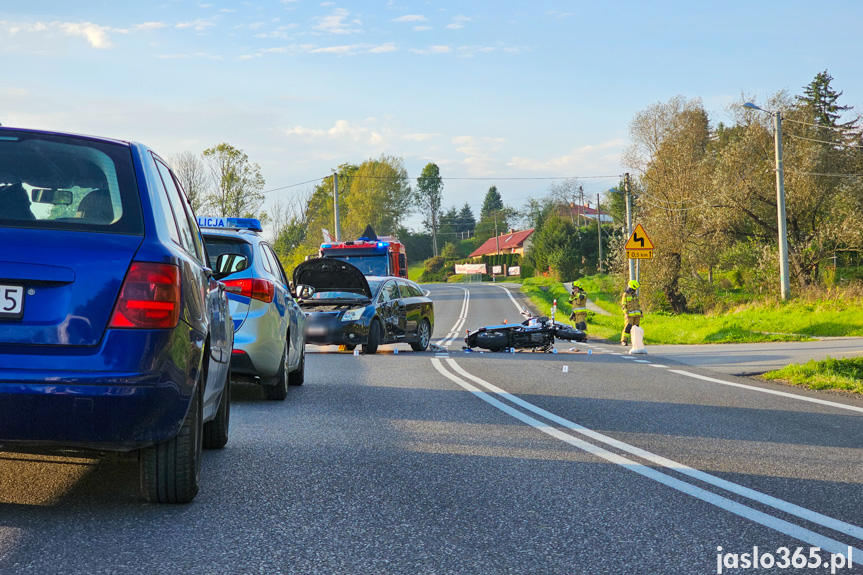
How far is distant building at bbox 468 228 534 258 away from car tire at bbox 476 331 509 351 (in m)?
111

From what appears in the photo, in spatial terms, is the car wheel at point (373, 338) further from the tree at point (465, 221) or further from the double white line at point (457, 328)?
the tree at point (465, 221)

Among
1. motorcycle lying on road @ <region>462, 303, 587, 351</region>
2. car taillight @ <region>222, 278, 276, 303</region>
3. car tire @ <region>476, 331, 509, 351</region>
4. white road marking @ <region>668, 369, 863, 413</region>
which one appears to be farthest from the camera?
car tire @ <region>476, 331, 509, 351</region>

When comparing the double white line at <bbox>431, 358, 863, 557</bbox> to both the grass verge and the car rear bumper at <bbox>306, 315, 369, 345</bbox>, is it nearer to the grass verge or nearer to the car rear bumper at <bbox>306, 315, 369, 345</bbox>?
the grass verge

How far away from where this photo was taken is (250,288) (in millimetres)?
8164

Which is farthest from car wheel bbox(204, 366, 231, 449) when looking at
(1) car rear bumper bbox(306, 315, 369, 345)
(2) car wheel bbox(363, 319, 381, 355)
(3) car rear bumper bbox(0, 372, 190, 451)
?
(2) car wheel bbox(363, 319, 381, 355)

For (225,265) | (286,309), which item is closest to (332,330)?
(286,309)

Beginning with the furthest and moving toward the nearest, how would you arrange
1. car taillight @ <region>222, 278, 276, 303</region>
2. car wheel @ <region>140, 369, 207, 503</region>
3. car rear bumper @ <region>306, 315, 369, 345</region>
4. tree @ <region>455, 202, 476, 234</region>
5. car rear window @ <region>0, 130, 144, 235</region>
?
tree @ <region>455, 202, 476, 234</region>, car rear bumper @ <region>306, 315, 369, 345</region>, car taillight @ <region>222, 278, 276, 303</region>, car wheel @ <region>140, 369, 207, 503</region>, car rear window @ <region>0, 130, 144, 235</region>

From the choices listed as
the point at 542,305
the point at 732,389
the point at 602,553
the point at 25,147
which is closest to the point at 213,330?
the point at 25,147

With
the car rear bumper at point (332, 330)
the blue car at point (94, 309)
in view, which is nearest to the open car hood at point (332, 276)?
the car rear bumper at point (332, 330)

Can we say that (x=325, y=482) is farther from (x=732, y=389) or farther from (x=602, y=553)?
(x=732, y=389)

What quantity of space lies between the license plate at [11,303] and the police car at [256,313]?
4.19 m

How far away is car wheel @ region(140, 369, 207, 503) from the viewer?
4.02 meters

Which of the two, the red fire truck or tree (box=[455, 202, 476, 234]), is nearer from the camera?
the red fire truck

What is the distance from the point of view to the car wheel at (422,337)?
58.3 ft
